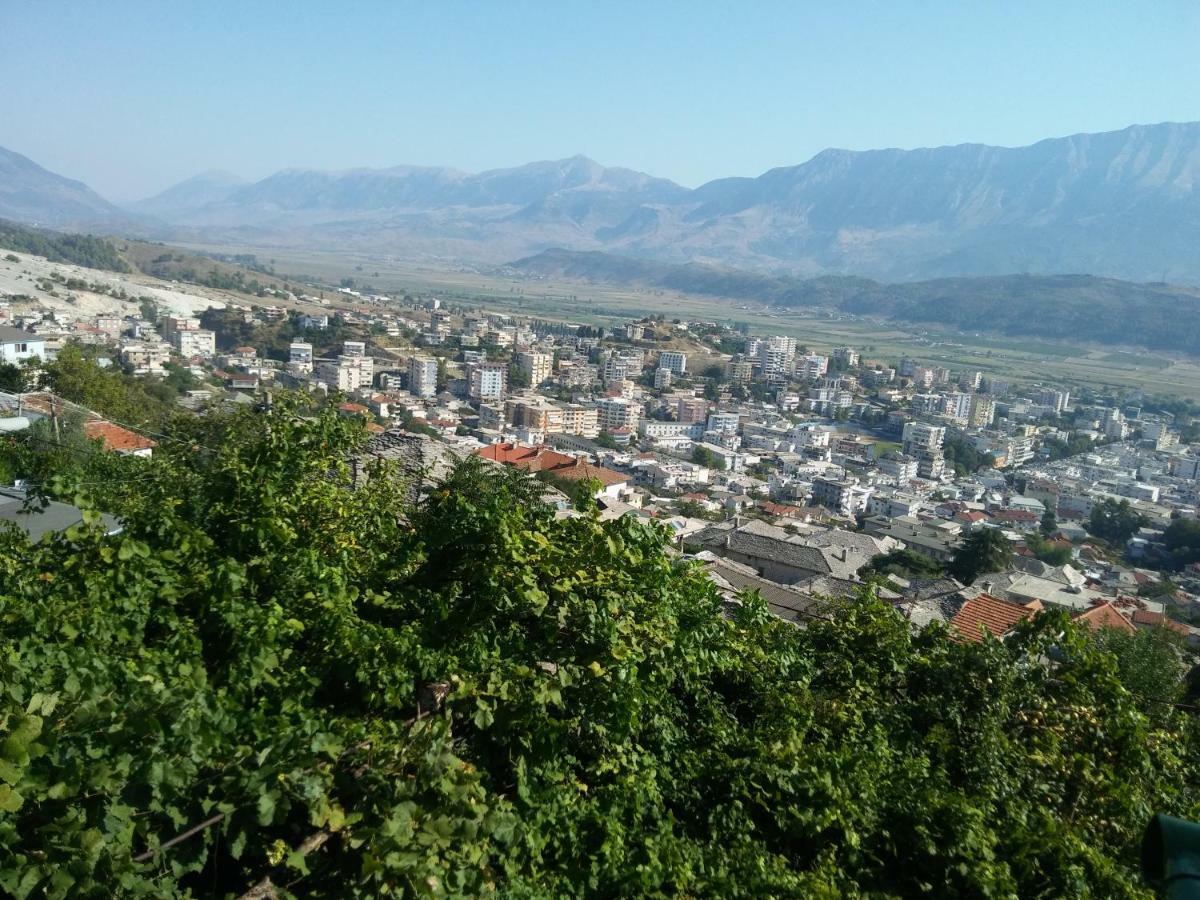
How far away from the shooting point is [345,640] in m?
2.49

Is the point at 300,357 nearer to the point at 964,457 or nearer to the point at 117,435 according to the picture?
the point at 117,435

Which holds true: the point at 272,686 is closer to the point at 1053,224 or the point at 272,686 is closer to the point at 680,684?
the point at 680,684

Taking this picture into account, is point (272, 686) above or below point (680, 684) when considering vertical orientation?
above

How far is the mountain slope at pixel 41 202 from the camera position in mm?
158500

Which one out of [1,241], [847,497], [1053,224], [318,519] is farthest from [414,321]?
[1053,224]

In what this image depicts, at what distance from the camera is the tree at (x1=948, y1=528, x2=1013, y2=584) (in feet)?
57.5

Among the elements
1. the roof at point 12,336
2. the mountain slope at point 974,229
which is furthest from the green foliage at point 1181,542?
→ the mountain slope at point 974,229

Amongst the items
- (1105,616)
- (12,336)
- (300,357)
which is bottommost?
(300,357)

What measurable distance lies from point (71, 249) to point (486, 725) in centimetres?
7599

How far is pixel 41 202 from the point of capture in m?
172

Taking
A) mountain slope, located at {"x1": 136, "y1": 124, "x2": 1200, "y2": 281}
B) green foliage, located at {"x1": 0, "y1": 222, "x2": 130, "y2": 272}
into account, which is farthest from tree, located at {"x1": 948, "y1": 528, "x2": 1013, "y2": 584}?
mountain slope, located at {"x1": 136, "y1": 124, "x2": 1200, "y2": 281}

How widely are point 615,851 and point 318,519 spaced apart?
1.97 metres

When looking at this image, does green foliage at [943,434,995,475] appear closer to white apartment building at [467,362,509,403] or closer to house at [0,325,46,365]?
white apartment building at [467,362,509,403]

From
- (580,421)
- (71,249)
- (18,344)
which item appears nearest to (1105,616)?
(18,344)
